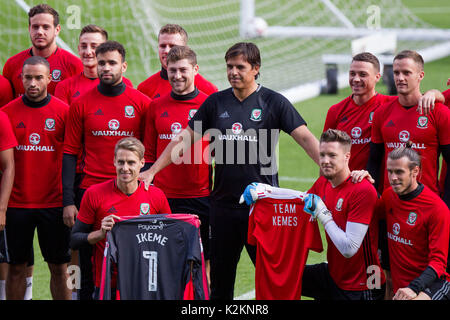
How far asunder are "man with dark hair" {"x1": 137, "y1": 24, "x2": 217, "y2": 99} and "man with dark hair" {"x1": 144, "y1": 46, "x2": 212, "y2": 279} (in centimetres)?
42

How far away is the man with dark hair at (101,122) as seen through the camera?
6.05 m

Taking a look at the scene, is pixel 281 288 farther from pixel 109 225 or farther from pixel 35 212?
pixel 35 212

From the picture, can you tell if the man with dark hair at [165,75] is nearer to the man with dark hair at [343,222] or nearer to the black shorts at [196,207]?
the black shorts at [196,207]

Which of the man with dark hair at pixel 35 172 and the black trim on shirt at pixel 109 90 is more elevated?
the black trim on shirt at pixel 109 90

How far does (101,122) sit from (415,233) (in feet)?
8.81

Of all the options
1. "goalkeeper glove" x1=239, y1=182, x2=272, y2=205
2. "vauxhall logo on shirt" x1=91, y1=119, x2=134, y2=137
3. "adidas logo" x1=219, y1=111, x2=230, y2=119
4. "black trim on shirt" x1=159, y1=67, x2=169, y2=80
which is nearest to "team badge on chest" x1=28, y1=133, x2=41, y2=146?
"vauxhall logo on shirt" x1=91, y1=119, x2=134, y2=137

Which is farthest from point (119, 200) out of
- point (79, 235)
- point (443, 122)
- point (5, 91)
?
point (443, 122)

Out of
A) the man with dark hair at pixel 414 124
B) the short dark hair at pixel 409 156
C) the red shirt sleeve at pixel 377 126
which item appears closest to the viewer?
the short dark hair at pixel 409 156

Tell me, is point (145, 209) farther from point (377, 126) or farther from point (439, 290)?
point (439, 290)

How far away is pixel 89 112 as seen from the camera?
6.08 meters

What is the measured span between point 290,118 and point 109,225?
5.14ft

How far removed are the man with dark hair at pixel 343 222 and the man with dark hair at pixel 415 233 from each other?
0.52 ft

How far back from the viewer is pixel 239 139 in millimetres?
5512

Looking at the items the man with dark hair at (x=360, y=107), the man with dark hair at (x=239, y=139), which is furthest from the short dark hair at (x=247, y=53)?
the man with dark hair at (x=360, y=107)
